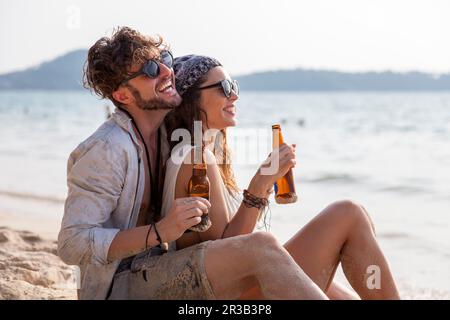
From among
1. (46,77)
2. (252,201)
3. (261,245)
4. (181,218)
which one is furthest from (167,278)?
(46,77)

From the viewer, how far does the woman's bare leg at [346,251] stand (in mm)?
3697

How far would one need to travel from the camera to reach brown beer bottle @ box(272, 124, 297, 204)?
378 cm

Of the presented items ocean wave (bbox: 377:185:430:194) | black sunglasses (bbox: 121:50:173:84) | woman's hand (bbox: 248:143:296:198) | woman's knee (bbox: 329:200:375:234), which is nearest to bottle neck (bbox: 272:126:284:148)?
woman's hand (bbox: 248:143:296:198)

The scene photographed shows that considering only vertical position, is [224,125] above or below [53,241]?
above

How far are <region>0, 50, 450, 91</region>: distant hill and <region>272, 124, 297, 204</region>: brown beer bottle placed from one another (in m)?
78.9

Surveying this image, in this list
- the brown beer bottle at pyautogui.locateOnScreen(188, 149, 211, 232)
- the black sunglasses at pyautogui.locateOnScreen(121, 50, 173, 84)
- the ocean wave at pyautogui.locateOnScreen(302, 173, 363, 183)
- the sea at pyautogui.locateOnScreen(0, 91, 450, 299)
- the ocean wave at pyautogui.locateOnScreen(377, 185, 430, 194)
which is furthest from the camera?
the ocean wave at pyautogui.locateOnScreen(302, 173, 363, 183)

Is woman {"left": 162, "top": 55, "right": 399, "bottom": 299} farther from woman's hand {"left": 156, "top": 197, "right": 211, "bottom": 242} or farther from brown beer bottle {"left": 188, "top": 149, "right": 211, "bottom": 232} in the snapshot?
woman's hand {"left": 156, "top": 197, "right": 211, "bottom": 242}

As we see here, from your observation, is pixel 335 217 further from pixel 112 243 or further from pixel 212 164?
pixel 112 243

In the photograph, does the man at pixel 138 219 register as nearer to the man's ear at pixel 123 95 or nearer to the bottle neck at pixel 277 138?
the man's ear at pixel 123 95

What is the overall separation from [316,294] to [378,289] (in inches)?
28.2

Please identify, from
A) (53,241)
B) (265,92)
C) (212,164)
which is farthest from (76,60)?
(212,164)

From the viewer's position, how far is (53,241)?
712cm

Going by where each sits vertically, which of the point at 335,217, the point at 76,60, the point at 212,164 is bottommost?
the point at 76,60

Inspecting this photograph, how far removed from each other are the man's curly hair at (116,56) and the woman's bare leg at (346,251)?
127 centimetres
